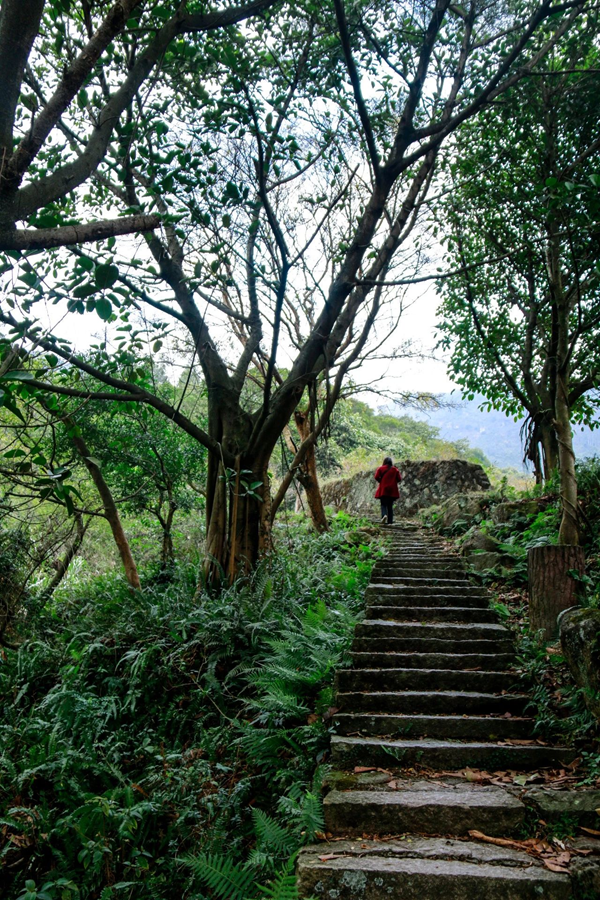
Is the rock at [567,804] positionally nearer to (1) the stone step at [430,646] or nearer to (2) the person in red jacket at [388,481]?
(1) the stone step at [430,646]

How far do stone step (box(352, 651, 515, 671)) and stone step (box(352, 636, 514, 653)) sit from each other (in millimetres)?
227

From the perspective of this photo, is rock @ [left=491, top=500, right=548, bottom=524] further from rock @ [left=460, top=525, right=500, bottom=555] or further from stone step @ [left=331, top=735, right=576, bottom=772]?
stone step @ [left=331, top=735, right=576, bottom=772]

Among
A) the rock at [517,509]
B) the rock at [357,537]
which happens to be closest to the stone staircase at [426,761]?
the rock at [517,509]

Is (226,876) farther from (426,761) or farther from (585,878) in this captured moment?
(585,878)

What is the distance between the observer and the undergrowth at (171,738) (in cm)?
402

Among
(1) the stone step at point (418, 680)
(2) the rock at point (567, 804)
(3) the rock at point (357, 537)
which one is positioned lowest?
(2) the rock at point (567, 804)

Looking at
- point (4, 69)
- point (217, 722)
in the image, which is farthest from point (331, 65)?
point (217, 722)

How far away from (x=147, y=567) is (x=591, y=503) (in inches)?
283

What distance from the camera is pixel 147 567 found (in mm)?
10406

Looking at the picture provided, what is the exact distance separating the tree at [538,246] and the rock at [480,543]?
1.39 metres

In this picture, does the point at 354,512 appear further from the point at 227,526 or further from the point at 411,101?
the point at 411,101

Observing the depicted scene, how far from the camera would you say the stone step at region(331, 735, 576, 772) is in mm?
4262

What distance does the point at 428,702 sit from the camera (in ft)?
16.5

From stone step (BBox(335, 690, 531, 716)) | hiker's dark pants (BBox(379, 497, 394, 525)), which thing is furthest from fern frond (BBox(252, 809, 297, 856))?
hiker's dark pants (BBox(379, 497, 394, 525))
